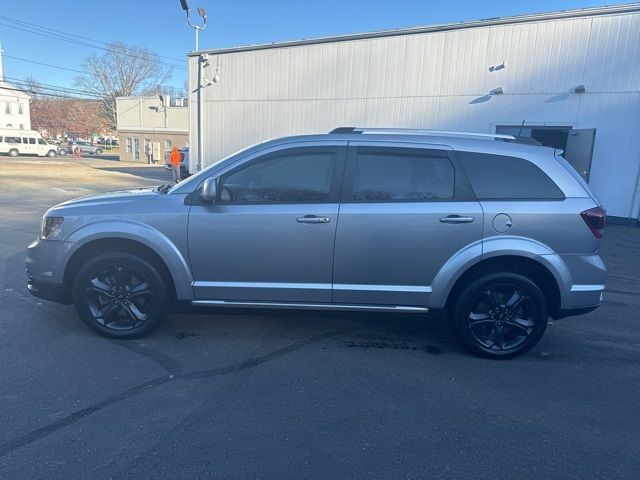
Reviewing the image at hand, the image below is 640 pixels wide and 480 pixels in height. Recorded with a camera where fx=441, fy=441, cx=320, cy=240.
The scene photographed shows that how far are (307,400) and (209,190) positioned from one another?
1.88 m

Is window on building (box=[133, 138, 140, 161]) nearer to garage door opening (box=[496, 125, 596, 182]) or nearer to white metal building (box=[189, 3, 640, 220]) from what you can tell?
white metal building (box=[189, 3, 640, 220])

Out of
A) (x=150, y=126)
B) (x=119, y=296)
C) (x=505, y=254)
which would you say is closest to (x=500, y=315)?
(x=505, y=254)

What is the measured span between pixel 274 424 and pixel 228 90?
62.6ft

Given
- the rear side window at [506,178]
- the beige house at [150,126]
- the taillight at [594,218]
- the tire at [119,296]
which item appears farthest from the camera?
the beige house at [150,126]

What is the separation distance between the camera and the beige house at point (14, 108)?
210 ft

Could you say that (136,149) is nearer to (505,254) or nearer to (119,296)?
(119,296)

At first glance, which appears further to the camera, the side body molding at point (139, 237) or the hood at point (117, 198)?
the hood at point (117, 198)

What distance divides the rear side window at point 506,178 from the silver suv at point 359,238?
0.01 m

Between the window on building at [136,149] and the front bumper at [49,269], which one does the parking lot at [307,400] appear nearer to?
the front bumper at [49,269]

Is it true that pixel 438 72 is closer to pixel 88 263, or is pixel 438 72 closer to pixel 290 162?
pixel 290 162

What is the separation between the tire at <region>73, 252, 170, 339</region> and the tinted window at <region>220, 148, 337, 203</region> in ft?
3.48

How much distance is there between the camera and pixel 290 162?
3.96 meters

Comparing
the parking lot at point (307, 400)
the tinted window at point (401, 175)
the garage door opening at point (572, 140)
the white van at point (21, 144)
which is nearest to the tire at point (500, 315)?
the parking lot at point (307, 400)

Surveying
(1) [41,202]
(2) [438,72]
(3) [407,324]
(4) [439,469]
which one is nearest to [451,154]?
(3) [407,324]
